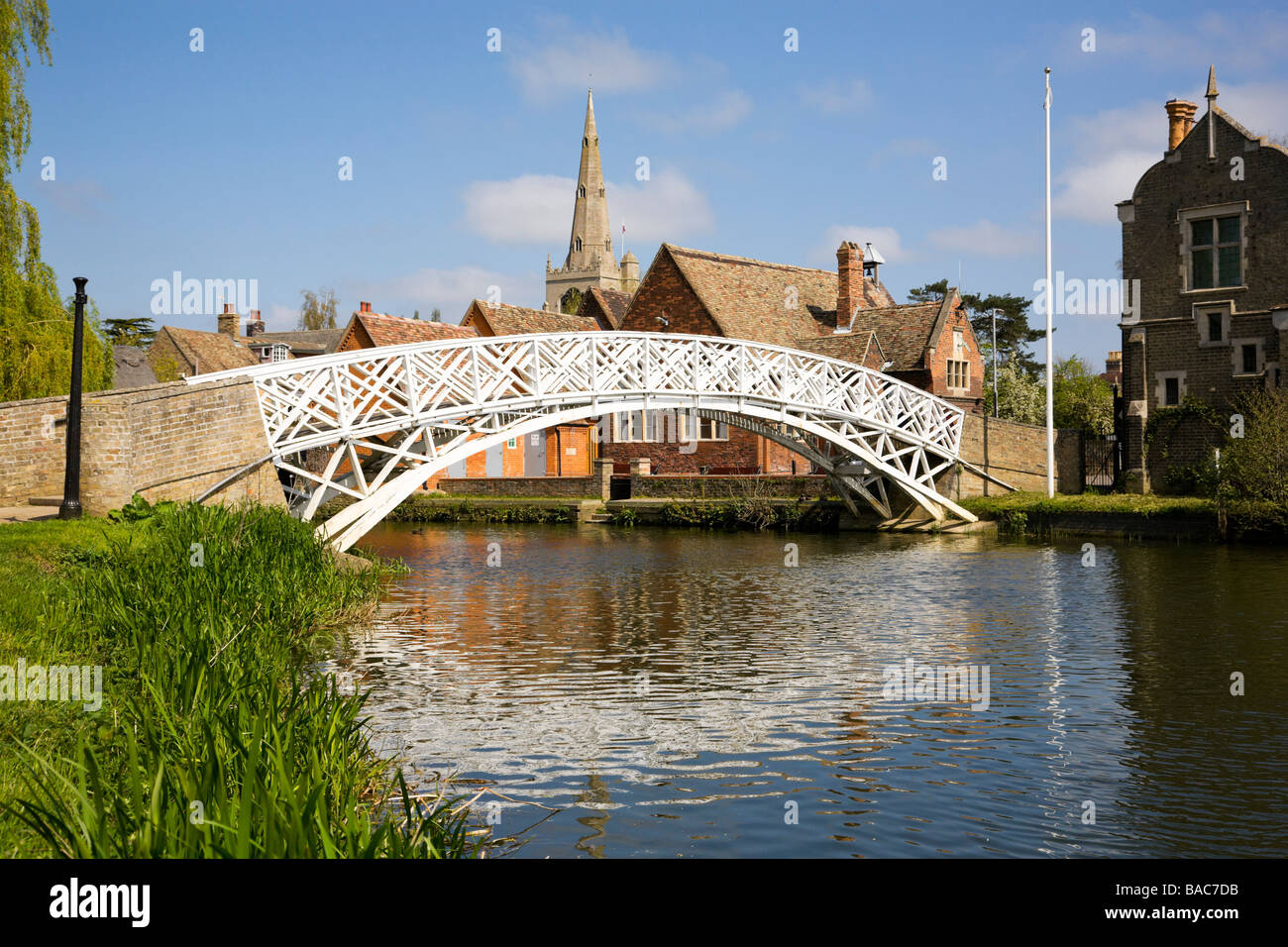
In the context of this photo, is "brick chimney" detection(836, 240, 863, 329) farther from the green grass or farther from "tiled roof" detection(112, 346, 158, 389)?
"tiled roof" detection(112, 346, 158, 389)

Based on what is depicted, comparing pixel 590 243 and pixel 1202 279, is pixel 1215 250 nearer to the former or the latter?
pixel 1202 279

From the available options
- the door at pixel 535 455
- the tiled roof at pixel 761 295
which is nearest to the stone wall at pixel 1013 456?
the tiled roof at pixel 761 295

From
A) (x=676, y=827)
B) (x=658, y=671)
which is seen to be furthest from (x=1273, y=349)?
(x=676, y=827)

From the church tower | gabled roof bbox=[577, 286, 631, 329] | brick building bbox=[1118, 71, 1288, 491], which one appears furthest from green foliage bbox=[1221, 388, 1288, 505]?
the church tower

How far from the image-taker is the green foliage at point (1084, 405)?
152 ft

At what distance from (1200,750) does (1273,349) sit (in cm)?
2528

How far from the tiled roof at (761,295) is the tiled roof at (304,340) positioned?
31669 millimetres

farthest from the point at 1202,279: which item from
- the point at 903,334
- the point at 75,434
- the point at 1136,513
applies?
the point at 75,434

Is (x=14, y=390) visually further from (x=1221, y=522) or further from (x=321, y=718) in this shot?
(x=1221, y=522)

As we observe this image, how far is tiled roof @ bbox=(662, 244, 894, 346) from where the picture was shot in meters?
43.7

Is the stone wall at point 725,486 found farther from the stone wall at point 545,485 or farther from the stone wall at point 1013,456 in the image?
the stone wall at point 1013,456

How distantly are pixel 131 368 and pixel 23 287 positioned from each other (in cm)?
2546

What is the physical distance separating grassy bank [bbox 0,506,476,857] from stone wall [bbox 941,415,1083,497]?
22.9 m

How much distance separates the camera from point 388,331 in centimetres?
4456
